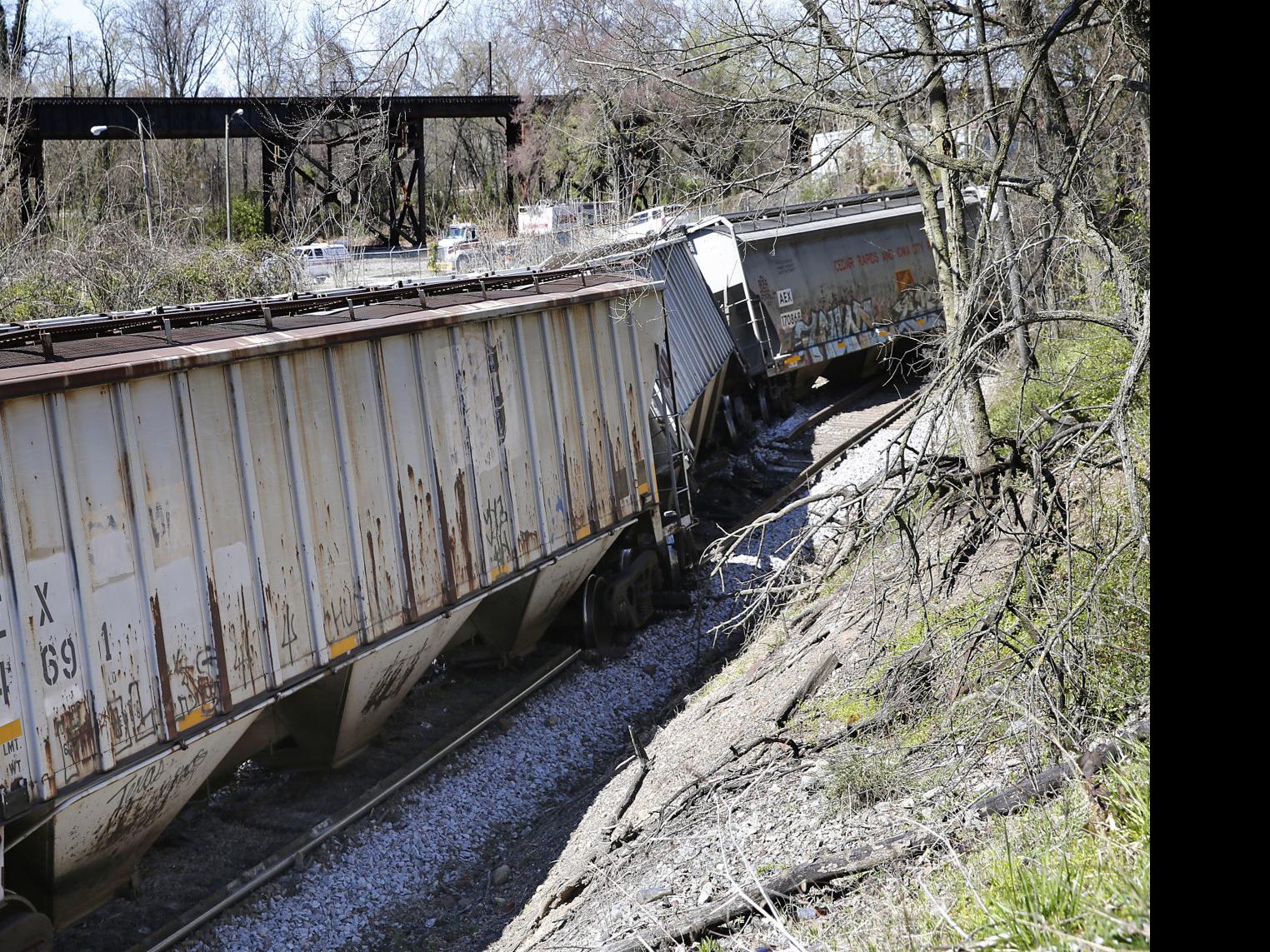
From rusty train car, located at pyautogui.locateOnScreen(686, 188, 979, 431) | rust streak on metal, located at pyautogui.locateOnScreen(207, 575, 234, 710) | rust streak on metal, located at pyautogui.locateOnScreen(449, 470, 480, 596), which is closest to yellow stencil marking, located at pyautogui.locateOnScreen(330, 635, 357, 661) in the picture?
rust streak on metal, located at pyautogui.locateOnScreen(207, 575, 234, 710)

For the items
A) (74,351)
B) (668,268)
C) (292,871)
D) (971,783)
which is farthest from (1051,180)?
(668,268)

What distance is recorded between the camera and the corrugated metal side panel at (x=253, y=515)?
6.08 meters

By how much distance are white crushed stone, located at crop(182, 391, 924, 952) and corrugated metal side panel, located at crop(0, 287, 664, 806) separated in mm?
1402

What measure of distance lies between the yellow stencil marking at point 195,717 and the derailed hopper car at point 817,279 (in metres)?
11.9

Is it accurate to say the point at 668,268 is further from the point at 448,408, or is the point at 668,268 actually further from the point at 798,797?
the point at 798,797

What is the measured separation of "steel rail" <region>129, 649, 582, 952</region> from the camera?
6.86 meters

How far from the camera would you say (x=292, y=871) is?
7.62m

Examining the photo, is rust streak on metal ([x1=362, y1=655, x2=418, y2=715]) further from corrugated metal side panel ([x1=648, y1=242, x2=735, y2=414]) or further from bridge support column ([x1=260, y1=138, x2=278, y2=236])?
bridge support column ([x1=260, y1=138, x2=278, y2=236])

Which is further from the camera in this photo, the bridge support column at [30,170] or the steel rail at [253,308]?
the bridge support column at [30,170]

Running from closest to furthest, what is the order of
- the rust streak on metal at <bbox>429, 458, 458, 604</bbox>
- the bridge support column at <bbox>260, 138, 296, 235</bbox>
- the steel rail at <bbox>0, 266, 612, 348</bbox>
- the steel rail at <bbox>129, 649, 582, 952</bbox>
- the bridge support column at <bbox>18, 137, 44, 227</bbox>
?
the steel rail at <bbox>129, 649, 582, 952</bbox> < the steel rail at <bbox>0, 266, 612, 348</bbox> < the rust streak on metal at <bbox>429, 458, 458, 604</bbox> < the bridge support column at <bbox>18, 137, 44, 227</bbox> < the bridge support column at <bbox>260, 138, 296, 235</bbox>

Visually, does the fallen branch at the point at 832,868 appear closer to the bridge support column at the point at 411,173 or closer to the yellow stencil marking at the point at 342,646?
the yellow stencil marking at the point at 342,646

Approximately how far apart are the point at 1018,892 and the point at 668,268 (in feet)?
45.3

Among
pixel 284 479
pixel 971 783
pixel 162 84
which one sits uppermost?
pixel 162 84

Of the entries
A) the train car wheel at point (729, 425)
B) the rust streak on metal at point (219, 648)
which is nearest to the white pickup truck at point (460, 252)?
the train car wheel at point (729, 425)
